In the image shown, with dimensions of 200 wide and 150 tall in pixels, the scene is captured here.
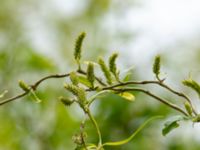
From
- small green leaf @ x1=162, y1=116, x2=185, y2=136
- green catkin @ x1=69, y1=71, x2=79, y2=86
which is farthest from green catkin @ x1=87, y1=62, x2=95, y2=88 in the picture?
small green leaf @ x1=162, y1=116, x2=185, y2=136

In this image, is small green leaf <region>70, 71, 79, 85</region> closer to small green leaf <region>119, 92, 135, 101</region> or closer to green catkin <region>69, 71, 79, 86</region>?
green catkin <region>69, 71, 79, 86</region>

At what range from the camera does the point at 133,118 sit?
2.26 m

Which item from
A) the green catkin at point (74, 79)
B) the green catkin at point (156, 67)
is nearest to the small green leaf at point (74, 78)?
the green catkin at point (74, 79)

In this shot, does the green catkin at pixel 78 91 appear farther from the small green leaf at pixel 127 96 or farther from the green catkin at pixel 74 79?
the small green leaf at pixel 127 96

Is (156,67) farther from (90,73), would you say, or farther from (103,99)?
(103,99)

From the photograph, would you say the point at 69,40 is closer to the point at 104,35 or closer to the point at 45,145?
the point at 104,35

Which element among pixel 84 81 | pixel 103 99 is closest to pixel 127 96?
pixel 84 81

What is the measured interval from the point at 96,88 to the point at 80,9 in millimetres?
2658

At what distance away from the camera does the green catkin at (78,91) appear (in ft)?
3.26

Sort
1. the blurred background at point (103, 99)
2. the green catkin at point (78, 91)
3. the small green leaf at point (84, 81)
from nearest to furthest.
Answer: the green catkin at point (78, 91) → the small green leaf at point (84, 81) → the blurred background at point (103, 99)

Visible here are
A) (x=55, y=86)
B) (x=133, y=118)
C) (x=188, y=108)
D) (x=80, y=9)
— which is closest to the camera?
(x=188, y=108)

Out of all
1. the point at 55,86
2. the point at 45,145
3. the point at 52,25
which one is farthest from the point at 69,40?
the point at 45,145

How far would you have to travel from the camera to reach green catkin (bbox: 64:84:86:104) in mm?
995

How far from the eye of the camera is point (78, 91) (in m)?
1.00
